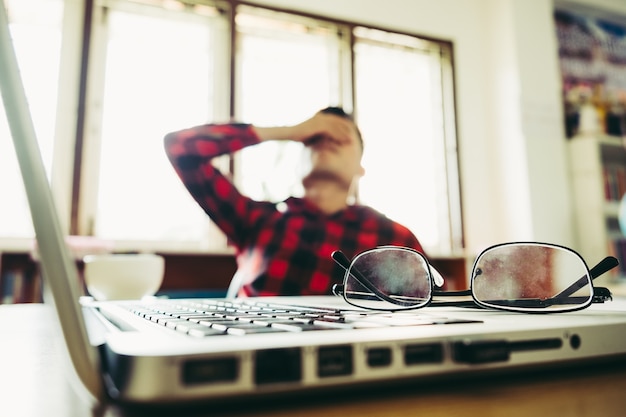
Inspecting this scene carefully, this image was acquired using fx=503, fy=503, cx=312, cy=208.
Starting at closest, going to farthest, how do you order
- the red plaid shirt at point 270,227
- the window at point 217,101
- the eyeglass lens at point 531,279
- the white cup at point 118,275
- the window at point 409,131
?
the eyeglass lens at point 531,279
the white cup at point 118,275
the red plaid shirt at point 270,227
the window at point 217,101
the window at point 409,131

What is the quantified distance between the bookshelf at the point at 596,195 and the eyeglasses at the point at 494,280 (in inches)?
109

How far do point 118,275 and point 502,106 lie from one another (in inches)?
110

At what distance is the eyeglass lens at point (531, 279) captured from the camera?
1.24 ft

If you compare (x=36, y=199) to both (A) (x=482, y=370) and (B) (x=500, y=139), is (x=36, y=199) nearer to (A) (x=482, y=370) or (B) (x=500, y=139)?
(A) (x=482, y=370)

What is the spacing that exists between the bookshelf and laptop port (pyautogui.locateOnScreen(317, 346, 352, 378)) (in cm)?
304

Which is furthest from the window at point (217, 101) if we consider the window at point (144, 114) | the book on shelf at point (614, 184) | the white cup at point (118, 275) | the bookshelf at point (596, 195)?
the white cup at point (118, 275)

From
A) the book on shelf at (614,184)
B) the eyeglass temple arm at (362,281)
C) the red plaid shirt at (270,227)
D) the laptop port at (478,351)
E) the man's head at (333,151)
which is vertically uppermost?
the book on shelf at (614,184)

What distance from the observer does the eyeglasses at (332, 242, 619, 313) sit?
0.38m

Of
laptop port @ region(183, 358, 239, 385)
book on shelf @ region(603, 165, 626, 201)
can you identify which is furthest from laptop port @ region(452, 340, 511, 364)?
book on shelf @ region(603, 165, 626, 201)

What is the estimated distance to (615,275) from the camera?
297 centimetres

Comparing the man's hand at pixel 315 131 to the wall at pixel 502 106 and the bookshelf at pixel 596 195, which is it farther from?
the bookshelf at pixel 596 195

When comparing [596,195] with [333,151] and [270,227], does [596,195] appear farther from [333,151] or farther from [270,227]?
[270,227]

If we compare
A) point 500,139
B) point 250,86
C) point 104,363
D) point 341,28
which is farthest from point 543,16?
point 104,363

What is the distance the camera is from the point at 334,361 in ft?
0.66
